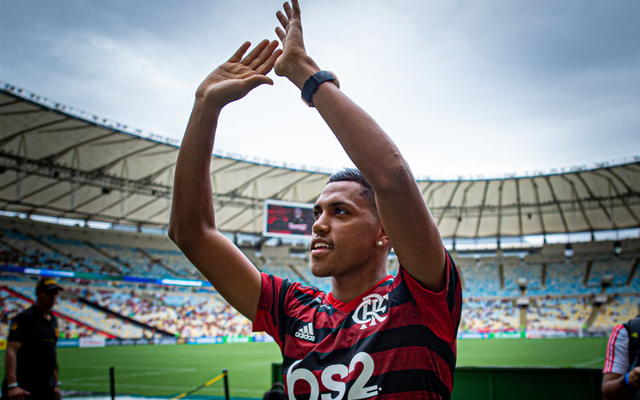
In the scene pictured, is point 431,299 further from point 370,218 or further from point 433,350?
point 370,218

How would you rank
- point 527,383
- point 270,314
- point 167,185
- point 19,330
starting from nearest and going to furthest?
point 270,314 < point 19,330 < point 527,383 < point 167,185

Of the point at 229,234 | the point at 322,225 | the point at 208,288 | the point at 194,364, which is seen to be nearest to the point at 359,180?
the point at 322,225

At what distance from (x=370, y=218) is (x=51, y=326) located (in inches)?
196

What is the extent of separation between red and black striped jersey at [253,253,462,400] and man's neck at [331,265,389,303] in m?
0.05

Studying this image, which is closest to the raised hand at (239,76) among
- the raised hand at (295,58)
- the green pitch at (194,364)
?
the raised hand at (295,58)

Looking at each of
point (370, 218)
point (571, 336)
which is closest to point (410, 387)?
point (370, 218)

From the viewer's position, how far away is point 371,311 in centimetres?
155

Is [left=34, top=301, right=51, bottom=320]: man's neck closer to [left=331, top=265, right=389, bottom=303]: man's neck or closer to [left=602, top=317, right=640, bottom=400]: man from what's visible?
[left=331, top=265, right=389, bottom=303]: man's neck

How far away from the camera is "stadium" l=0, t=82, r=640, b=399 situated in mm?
19125

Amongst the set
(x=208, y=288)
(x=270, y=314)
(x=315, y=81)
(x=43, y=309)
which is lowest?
(x=208, y=288)

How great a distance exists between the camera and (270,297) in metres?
1.78

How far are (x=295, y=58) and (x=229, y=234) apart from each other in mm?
36480

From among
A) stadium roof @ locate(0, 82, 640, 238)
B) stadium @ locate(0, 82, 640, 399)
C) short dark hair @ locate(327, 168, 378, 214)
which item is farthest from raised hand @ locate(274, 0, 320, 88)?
stadium roof @ locate(0, 82, 640, 238)

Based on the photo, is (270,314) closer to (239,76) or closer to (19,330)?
(239,76)
